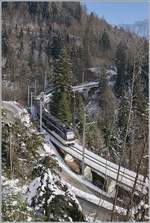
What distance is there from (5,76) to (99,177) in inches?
155

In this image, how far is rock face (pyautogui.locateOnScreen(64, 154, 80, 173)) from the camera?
7.01 metres

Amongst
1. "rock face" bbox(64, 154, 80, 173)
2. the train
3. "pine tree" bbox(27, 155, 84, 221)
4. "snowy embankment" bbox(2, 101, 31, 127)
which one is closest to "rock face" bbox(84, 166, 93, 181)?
"rock face" bbox(64, 154, 80, 173)

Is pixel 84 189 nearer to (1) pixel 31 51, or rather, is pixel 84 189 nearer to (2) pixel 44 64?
(2) pixel 44 64

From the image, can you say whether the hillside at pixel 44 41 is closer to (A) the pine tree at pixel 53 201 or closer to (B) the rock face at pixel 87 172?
(B) the rock face at pixel 87 172

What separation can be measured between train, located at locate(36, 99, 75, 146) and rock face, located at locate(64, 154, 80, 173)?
40cm

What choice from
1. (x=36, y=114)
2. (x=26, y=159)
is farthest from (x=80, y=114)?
(x=26, y=159)

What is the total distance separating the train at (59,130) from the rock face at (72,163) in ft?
1.30

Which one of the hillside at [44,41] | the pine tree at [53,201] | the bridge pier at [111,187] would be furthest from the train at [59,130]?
the pine tree at [53,201]

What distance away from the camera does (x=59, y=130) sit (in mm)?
8328

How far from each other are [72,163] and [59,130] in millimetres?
1281

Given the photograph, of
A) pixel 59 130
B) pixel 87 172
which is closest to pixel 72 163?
pixel 87 172

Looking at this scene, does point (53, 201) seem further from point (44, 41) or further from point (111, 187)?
point (44, 41)

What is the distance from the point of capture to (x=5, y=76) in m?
9.25

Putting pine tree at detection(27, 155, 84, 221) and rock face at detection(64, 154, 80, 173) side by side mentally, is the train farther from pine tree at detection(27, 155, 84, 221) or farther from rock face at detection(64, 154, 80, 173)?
pine tree at detection(27, 155, 84, 221)
